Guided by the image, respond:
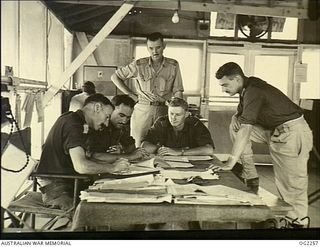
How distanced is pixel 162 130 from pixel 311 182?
2.11 feet

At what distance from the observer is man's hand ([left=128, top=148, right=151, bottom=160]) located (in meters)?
1.73

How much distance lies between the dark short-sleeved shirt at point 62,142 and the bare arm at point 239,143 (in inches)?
23.1

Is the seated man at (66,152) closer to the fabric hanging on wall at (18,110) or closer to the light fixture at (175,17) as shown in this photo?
the fabric hanging on wall at (18,110)

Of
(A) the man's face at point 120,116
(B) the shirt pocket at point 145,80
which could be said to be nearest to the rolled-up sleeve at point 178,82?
(B) the shirt pocket at point 145,80

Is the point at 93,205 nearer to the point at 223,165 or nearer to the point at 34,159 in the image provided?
the point at 34,159

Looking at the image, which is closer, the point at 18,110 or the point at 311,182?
the point at 18,110

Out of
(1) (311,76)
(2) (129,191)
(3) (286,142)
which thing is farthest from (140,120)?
(1) (311,76)

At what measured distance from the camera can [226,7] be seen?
5.68ft

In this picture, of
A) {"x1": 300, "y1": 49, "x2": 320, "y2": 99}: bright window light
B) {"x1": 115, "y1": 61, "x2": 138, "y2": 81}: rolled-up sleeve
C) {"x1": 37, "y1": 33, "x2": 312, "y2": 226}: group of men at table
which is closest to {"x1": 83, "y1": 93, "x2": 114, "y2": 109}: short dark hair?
{"x1": 37, "y1": 33, "x2": 312, "y2": 226}: group of men at table

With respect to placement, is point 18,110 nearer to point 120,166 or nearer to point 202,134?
point 120,166

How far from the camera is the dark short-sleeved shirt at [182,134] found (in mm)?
1739

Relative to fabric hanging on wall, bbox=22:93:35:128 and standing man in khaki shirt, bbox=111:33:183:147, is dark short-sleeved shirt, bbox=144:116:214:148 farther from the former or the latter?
fabric hanging on wall, bbox=22:93:35:128

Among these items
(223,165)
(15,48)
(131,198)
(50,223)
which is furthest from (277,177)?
(15,48)

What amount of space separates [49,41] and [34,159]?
1.51 ft
